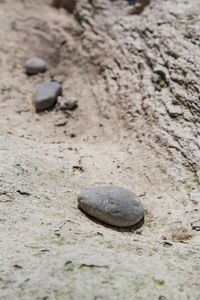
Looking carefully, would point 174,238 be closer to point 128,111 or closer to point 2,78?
point 128,111

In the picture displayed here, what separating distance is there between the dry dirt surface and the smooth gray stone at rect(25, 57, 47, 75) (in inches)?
3.7

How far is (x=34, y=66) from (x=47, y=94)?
25.4 inches

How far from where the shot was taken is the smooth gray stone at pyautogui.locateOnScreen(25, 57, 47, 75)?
170 inches

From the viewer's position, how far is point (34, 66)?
14.1 feet

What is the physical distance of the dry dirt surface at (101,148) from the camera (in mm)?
A: 1757

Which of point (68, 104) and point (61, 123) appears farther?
point (68, 104)

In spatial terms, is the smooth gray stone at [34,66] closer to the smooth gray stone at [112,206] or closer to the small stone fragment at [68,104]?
the small stone fragment at [68,104]

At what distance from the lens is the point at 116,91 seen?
3660 millimetres

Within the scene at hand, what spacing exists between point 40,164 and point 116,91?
53.1 inches

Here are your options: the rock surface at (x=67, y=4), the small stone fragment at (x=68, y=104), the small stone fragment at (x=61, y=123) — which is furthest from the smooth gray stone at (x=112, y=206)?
the rock surface at (x=67, y=4)

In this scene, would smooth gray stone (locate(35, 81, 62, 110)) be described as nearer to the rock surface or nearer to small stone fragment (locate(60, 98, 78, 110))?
small stone fragment (locate(60, 98, 78, 110))

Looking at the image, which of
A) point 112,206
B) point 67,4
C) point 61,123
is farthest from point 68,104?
point 67,4

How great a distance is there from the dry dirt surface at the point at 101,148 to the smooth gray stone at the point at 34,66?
9 centimetres

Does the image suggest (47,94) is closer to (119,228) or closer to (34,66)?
(34,66)
